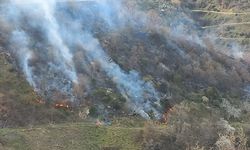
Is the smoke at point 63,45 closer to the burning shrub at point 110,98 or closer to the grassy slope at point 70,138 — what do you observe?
the burning shrub at point 110,98

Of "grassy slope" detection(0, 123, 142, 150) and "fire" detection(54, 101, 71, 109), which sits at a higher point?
"fire" detection(54, 101, 71, 109)

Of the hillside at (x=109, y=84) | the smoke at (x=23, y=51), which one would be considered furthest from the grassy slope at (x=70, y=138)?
the smoke at (x=23, y=51)

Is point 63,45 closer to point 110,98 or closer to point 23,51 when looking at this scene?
point 23,51

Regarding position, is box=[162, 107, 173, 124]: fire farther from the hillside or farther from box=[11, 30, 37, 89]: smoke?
box=[11, 30, 37, 89]: smoke

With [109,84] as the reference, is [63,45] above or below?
above

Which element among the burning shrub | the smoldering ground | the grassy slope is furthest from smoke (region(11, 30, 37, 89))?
the grassy slope

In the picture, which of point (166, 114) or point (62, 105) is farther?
point (166, 114)

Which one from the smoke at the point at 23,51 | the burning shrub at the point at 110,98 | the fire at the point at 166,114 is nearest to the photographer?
the fire at the point at 166,114

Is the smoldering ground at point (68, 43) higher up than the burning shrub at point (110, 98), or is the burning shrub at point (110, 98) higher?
the smoldering ground at point (68, 43)

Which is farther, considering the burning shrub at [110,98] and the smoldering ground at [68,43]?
the smoldering ground at [68,43]

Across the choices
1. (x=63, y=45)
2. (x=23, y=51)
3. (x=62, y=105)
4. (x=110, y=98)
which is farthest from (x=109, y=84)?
(x=23, y=51)
